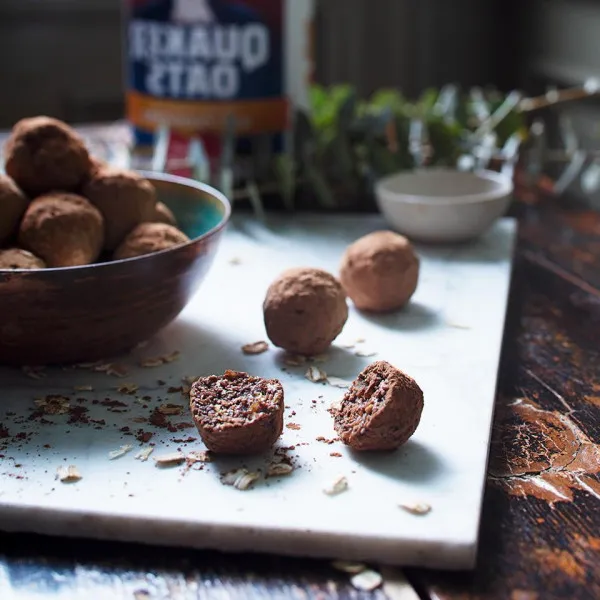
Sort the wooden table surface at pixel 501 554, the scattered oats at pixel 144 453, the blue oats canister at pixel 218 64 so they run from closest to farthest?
the wooden table surface at pixel 501 554 → the scattered oats at pixel 144 453 → the blue oats canister at pixel 218 64

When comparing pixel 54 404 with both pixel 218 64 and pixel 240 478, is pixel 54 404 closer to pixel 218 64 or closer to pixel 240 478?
pixel 240 478

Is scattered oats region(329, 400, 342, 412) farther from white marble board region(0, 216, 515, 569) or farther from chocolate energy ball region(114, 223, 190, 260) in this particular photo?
chocolate energy ball region(114, 223, 190, 260)

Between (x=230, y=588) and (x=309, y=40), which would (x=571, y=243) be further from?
(x=230, y=588)

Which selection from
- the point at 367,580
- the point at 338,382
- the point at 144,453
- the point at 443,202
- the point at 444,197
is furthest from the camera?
the point at 444,197

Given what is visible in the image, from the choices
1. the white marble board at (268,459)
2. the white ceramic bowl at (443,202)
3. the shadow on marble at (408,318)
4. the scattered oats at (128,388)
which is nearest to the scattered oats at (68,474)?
the white marble board at (268,459)

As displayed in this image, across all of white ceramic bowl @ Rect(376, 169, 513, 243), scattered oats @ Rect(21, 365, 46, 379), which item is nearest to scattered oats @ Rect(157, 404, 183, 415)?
scattered oats @ Rect(21, 365, 46, 379)

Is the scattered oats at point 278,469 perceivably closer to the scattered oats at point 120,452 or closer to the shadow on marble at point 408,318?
the scattered oats at point 120,452

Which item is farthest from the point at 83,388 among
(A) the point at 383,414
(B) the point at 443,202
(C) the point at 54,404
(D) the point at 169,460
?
(B) the point at 443,202
